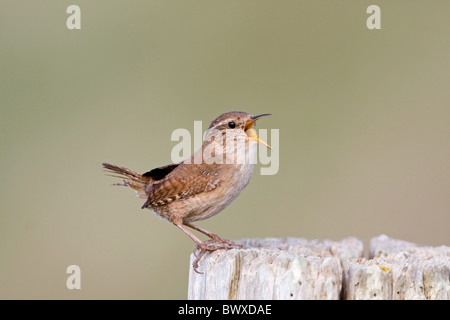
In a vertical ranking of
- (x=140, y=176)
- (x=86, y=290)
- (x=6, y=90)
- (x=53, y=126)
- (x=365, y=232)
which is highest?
(x=6, y=90)

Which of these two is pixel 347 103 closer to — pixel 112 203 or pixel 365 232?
pixel 365 232

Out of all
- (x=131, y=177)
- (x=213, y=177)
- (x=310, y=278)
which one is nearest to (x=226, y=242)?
(x=213, y=177)

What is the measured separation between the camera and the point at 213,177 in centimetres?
399

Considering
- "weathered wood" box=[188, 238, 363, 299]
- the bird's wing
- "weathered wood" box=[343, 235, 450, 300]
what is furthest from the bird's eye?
"weathered wood" box=[343, 235, 450, 300]

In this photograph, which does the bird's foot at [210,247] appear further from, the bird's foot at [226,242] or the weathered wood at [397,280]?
the weathered wood at [397,280]

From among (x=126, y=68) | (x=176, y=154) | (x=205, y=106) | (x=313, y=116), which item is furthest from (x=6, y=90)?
(x=176, y=154)

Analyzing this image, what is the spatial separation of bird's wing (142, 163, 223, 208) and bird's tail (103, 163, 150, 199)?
10.5 inches

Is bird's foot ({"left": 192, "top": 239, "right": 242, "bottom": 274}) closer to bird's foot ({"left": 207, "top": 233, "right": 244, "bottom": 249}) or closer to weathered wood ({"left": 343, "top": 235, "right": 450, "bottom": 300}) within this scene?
bird's foot ({"left": 207, "top": 233, "right": 244, "bottom": 249})

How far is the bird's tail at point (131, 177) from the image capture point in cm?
434

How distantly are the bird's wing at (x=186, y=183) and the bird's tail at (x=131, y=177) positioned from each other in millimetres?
266

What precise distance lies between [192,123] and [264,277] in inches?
214

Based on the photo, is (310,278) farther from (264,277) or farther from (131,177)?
(131,177)

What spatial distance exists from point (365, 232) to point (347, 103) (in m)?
1.87

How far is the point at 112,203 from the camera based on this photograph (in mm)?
8320
